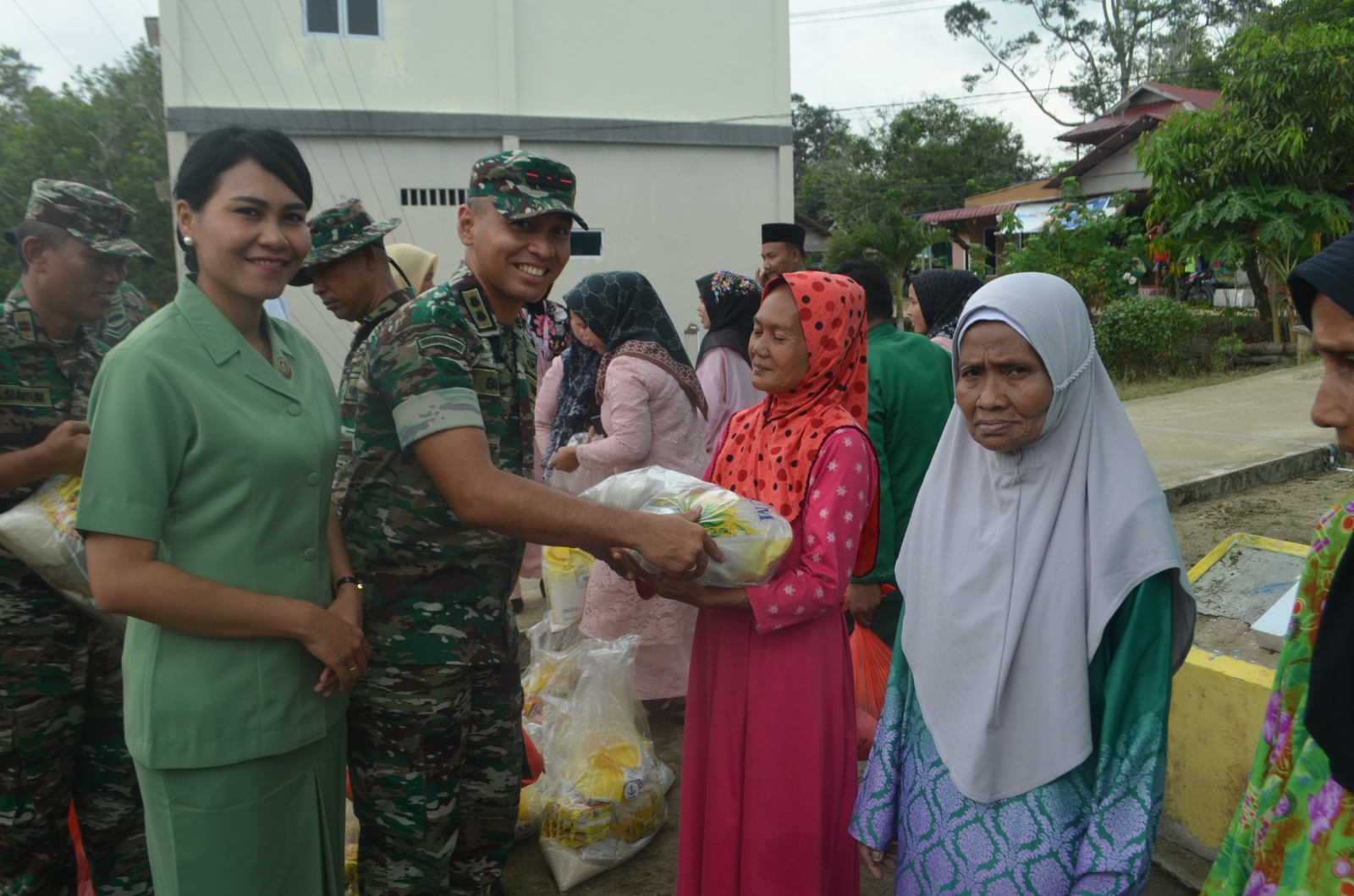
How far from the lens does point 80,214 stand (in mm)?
2504

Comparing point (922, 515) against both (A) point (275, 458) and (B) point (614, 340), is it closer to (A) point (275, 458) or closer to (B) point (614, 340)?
(A) point (275, 458)

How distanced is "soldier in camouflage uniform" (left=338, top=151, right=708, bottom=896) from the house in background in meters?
17.2

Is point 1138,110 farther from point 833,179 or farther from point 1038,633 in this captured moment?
point 1038,633

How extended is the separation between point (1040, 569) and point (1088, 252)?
1550 centimetres

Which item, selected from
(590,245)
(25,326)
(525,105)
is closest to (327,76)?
(525,105)

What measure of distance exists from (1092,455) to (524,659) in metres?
3.71

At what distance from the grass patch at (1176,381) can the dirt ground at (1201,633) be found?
502 centimetres

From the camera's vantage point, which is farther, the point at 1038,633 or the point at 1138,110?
the point at 1138,110

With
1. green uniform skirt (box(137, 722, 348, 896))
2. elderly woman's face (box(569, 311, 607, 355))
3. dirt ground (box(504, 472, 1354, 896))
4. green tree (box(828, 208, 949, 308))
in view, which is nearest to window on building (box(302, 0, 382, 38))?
dirt ground (box(504, 472, 1354, 896))

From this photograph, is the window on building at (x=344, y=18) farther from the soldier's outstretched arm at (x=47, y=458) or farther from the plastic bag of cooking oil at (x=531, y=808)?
the plastic bag of cooking oil at (x=531, y=808)

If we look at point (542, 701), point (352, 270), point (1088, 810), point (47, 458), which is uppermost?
point (352, 270)

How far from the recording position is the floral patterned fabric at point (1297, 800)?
138 cm

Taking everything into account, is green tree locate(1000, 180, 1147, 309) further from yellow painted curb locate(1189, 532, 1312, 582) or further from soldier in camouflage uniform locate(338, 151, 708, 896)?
soldier in camouflage uniform locate(338, 151, 708, 896)

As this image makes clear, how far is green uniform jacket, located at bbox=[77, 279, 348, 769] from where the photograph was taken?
5.30 ft
